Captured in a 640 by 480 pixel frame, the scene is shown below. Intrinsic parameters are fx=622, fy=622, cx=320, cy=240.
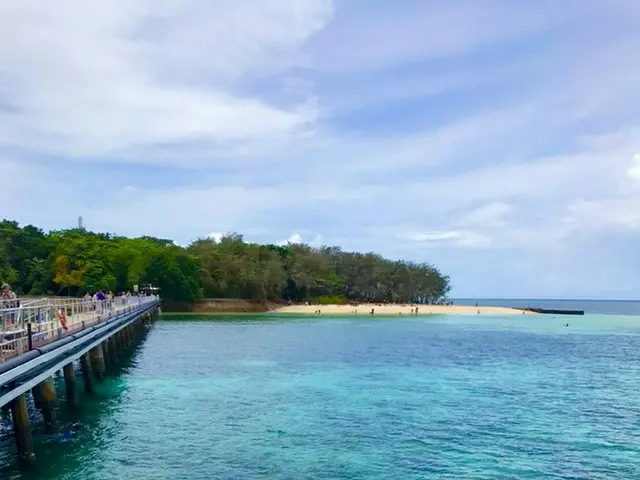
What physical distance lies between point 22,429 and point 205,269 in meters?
93.7

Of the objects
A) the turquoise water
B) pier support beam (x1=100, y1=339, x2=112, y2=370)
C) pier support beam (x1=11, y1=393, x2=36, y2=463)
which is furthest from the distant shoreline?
pier support beam (x1=11, y1=393, x2=36, y2=463)

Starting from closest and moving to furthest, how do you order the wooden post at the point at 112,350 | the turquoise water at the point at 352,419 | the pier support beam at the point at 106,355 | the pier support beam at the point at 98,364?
the turquoise water at the point at 352,419 < the pier support beam at the point at 98,364 < the pier support beam at the point at 106,355 < the wooden post at the point at 112,350

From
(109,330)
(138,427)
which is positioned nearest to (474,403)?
(138,427)

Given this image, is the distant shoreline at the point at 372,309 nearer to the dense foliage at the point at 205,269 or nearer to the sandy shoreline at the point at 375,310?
the sandy shoreline at the point at 375,310

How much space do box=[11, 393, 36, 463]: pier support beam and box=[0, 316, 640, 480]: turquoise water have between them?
19.5 inches

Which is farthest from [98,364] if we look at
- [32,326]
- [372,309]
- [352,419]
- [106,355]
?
[372,309]

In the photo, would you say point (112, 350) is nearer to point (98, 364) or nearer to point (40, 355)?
point (98, 364)

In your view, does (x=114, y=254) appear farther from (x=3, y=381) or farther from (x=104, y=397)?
(x=3, y=381)

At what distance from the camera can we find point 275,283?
114750 millimetres

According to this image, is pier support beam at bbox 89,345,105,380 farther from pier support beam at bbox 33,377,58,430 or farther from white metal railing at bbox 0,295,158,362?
pier support beam at bbox 33,377,58,430

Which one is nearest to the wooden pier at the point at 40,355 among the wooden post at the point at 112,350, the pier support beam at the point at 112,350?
the pier support beam at the point at 112,350

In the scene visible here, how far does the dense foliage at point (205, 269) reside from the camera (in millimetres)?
91375

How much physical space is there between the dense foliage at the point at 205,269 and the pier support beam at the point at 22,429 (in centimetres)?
7093

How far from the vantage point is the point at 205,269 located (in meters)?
109
